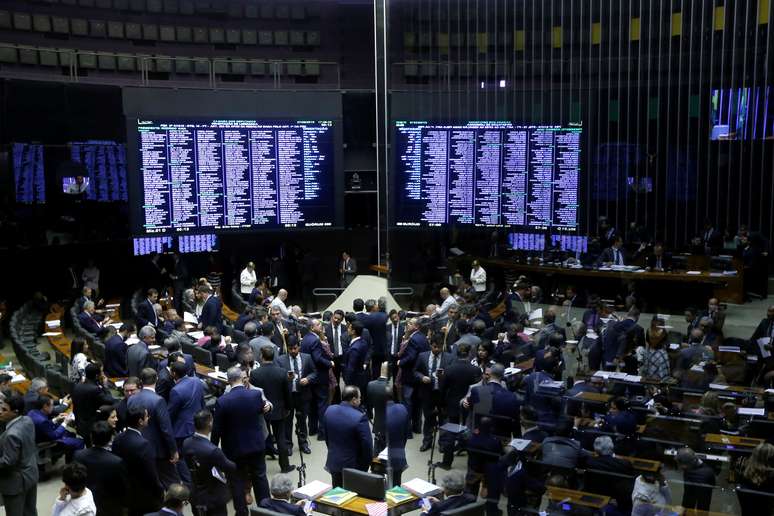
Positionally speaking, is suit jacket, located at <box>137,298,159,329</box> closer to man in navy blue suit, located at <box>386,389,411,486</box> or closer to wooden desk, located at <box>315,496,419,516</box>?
wooden desk, located at <box>315,496,419,516</box>

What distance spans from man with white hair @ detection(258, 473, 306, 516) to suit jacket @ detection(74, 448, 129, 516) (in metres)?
1.24

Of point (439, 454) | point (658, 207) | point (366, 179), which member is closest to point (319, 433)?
point (439, 454)

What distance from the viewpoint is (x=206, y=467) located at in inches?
235

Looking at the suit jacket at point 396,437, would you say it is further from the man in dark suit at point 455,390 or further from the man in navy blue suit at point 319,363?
the man in navy blue suit at point 319,363

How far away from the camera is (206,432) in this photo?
6.06 meters

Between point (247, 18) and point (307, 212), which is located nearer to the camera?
point (307, 212)

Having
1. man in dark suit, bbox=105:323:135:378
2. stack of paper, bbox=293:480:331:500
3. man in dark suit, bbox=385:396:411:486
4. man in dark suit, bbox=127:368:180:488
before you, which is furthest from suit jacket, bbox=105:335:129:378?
man in dark suit, bbox=385:396:411:486

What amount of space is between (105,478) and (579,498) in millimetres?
3517

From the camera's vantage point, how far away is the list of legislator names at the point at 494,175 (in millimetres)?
2986

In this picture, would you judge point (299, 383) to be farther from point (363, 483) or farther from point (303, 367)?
point (363, 483)

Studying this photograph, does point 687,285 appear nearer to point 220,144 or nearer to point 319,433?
point 319,433

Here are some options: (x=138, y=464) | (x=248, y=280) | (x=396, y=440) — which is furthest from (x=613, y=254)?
(x=248, y=280)

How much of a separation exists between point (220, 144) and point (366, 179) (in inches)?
123

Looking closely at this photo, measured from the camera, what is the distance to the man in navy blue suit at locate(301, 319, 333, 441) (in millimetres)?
8703
